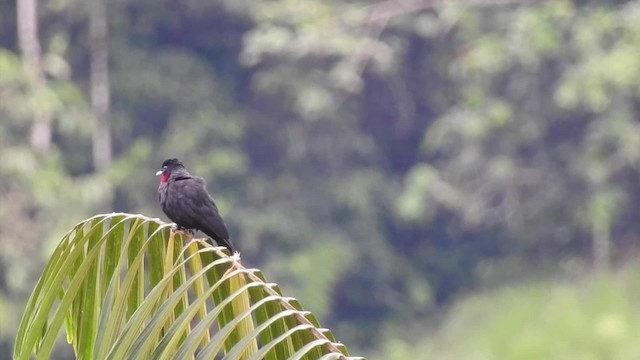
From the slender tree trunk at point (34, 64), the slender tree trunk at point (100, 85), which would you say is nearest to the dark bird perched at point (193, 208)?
the slender tree trunk at point (34, 64)

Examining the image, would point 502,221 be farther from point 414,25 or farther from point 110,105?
point 110,105

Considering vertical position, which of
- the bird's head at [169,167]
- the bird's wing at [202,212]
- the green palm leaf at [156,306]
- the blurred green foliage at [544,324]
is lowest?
the green palm leaf at [156,306]

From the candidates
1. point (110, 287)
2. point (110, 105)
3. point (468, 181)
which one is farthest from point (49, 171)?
point (110, 287)

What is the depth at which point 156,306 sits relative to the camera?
238 cm

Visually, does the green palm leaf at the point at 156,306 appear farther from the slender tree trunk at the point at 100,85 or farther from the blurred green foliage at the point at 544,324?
the slender tree trunk at the point at 100,85

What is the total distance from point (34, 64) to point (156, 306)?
14.3 meters

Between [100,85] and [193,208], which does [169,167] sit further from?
[100,85]

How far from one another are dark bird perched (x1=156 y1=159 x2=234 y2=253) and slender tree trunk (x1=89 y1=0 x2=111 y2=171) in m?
13.6

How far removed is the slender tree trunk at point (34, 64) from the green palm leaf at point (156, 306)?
1316 cm

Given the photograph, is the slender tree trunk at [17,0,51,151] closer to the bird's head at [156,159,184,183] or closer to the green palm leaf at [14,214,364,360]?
the bird's head at [156,159,184,183]

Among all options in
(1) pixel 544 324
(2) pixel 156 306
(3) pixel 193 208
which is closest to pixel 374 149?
(1) pixel 544 324

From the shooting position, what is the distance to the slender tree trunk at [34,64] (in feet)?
51.5

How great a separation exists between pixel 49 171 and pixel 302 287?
10.4 ft

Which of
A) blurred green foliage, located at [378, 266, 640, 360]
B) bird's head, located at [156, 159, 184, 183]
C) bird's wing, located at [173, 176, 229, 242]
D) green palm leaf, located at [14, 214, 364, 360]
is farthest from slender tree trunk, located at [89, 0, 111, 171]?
green palm leaf, located at [14, 214, 364, 360]
